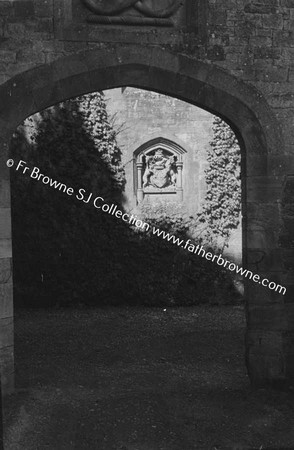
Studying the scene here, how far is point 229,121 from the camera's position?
5.29m

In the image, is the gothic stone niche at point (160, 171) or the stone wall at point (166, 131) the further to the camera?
the gothic stone niche at point (160, 171)

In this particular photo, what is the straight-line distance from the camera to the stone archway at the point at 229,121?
16.3ft

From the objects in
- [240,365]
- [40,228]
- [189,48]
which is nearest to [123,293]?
[40,228]

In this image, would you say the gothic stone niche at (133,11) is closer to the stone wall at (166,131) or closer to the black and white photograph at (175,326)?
the black and white photograph at (175,326)

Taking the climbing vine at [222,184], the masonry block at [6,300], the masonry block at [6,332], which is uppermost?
the climbing vine at [222,184]

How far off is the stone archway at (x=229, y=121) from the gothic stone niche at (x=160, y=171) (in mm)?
5116

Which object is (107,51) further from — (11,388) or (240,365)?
→ (240,365)

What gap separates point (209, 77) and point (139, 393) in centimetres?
325

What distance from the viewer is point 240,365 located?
6.14m

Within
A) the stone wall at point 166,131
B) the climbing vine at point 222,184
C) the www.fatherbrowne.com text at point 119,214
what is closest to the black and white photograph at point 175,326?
the www.fatherbrowne.com text at point 119,214

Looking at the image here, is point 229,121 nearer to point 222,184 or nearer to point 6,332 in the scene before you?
point 6,332

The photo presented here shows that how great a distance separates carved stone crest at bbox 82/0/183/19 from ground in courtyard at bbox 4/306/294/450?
3750 millimetres

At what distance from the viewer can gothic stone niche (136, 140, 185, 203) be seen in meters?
10.4

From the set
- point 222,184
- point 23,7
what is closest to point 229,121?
point 23,7
